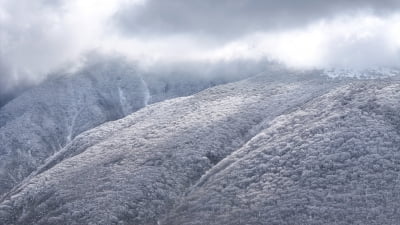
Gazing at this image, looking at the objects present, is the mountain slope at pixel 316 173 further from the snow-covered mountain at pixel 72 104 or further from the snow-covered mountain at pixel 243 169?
the snow-covered mountain at pixel 72 104

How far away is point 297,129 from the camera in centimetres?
6619

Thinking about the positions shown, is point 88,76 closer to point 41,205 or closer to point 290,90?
point 290,90

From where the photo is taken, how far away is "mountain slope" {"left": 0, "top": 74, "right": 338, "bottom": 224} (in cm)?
5903

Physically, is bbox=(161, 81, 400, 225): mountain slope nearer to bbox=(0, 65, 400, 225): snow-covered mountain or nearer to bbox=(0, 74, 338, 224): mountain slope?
bbox=(0, 65, 400, 225): snow-covered mountain

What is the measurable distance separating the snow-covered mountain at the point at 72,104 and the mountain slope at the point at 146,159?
51169 millimetres

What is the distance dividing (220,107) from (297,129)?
996 inches

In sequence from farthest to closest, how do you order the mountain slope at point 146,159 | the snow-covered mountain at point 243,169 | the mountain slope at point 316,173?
the mountain slope at point 146,159, the snow-covered mountain at point 243,169, the mountain slope at point 316,173

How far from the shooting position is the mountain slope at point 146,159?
2324 inches

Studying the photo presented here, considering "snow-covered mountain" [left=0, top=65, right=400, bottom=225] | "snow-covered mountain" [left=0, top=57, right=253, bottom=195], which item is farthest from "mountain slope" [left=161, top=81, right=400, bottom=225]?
"snow-covered mountain" [left=0, top=57, right=253, bottom=195]

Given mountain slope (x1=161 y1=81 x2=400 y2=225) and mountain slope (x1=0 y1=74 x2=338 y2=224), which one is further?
mountain slope (x1=0 y1=74 x2=338 y2=224)

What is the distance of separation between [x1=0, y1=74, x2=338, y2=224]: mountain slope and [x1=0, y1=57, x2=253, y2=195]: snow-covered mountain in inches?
2015

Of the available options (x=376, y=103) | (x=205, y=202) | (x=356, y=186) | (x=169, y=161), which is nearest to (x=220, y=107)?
(x=169, y=161)

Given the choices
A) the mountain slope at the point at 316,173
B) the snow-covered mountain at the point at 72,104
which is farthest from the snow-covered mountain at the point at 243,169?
the snow-covered mountain at the point at 72,104

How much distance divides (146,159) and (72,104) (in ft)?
346
